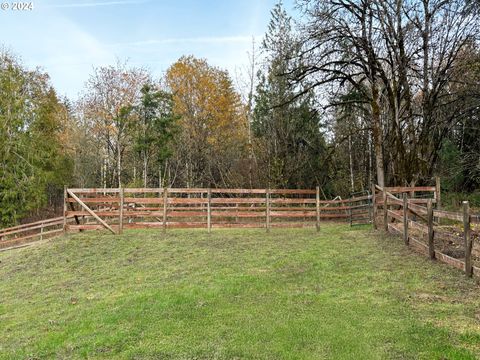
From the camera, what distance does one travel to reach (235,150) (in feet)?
92.8

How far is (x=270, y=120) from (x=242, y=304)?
17834 mm

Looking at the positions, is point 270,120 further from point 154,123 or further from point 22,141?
point 22,141

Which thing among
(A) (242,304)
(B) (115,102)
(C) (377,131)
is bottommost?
(A) (242,304)

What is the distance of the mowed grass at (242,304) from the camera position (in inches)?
171

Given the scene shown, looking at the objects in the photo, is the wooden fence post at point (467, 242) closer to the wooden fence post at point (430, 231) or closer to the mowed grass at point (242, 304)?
the mowed grass at point (242, 304)

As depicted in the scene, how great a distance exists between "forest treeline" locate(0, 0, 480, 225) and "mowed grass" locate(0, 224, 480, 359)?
348 inches

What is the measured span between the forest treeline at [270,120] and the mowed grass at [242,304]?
883 centimetres

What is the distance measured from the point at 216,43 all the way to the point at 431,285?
24.0m

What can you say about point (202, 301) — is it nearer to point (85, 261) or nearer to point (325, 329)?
point (325, 329)

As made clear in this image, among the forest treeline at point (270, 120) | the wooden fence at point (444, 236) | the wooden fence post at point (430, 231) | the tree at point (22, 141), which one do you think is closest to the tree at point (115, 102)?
→ the forest treeline at point (270, 120)

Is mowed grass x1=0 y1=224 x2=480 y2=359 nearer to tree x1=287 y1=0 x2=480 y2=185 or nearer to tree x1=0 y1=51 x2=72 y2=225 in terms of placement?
tree x1=287 y1=0 x2=480 y2=185

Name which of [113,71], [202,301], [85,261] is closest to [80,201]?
[85,261]


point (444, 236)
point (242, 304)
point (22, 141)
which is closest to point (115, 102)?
point (22, 141)

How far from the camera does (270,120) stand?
22797 millimetres
